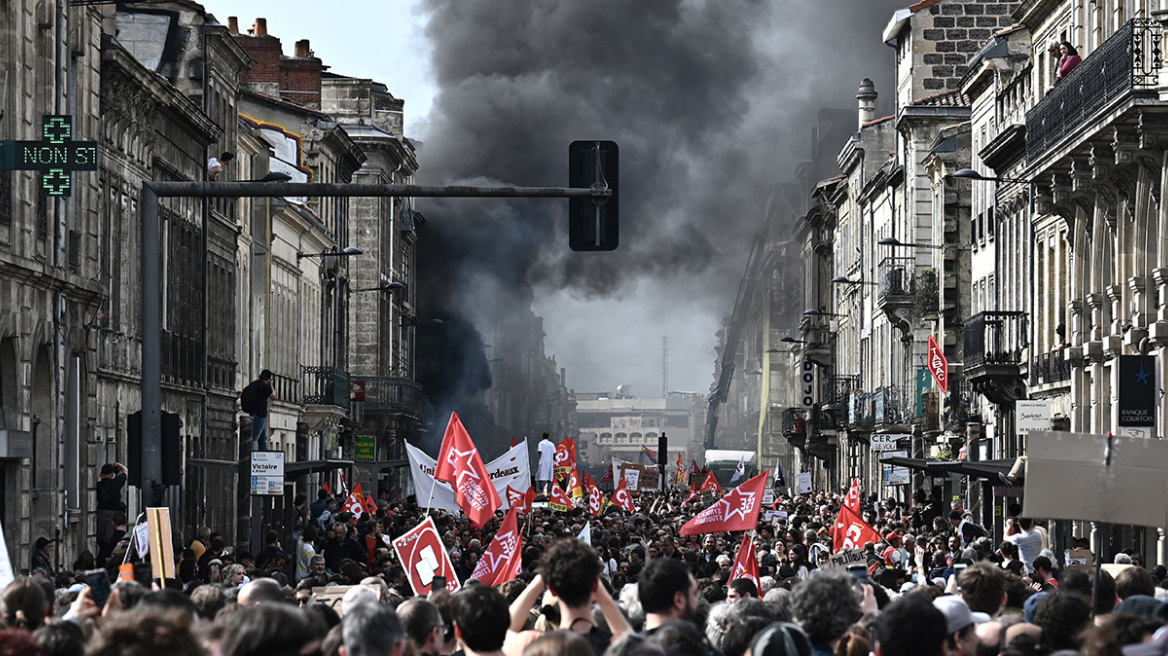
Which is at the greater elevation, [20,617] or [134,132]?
[134,132]

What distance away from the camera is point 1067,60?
3203 centimetres

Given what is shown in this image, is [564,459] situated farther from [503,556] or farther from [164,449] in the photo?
[503,556]

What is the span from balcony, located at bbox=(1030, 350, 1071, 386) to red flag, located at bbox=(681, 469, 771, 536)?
14.1 metres

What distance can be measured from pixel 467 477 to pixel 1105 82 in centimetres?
1057

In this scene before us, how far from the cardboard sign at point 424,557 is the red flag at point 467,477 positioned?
6.23 m

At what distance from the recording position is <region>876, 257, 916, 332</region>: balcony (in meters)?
56.4

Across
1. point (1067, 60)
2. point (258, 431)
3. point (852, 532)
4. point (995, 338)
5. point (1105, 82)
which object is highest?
point (1067, 60)

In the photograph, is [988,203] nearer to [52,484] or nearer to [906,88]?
[906,88]

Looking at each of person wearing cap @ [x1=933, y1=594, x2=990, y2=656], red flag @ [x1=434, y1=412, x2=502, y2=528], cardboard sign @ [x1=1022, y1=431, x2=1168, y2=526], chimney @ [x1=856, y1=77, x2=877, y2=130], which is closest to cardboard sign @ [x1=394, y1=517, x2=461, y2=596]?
cardboard sign @ [x1=1022, y1=431, x2=1168, y2=526]

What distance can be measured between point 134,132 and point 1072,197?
1405 centimetres

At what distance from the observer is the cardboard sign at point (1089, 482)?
11688 mm

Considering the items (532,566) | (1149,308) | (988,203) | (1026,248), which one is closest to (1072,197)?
(1149,308)

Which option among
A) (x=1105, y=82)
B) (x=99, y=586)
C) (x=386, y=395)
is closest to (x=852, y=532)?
(x=1105, y=82)

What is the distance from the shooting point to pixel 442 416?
8556 cm
